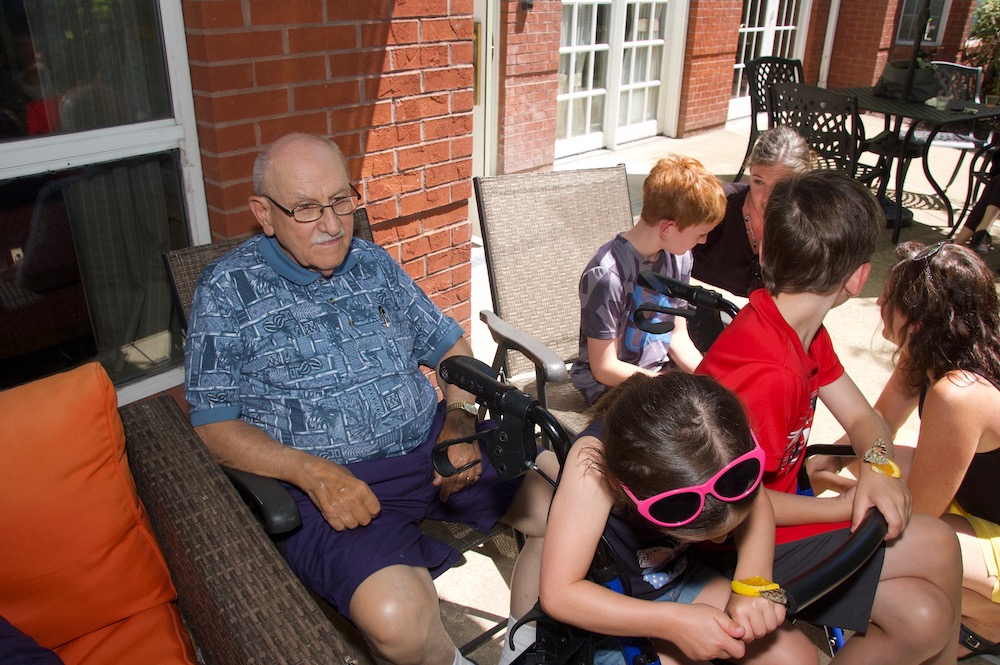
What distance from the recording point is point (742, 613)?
1205 mm

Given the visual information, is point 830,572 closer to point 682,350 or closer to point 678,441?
point 678,441

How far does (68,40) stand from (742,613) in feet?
6.81

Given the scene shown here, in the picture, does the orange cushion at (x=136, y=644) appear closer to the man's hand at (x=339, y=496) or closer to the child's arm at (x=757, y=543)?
the man's hand at (x=339, y=496)

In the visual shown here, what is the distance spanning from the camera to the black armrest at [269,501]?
58.8 inches

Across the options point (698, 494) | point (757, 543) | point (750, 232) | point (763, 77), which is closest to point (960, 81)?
point (763, 77)

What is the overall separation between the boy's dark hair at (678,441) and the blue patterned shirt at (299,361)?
2.47 feet

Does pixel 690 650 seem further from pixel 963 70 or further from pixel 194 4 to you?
pixel 963 70

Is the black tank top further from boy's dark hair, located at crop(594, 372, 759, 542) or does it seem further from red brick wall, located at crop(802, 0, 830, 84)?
red brick wall, located at crop(802, 0, 830, 84)

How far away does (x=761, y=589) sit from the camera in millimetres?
1207

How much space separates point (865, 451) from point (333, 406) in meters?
1.19

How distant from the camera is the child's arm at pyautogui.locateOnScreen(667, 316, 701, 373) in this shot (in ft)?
7.57

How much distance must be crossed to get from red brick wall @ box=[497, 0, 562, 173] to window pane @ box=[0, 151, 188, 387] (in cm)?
336

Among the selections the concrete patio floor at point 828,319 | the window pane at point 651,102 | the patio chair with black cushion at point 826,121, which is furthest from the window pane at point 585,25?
the patio chair with black cushion at point 826,121

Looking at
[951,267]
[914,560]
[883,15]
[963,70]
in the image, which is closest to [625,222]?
[951,267]
